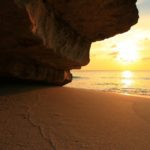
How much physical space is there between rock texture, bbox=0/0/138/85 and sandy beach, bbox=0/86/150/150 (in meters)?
1.33

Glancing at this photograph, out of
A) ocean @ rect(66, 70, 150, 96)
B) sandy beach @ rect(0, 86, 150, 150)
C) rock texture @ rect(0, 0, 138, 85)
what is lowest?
ocean @ rect(66, 70, 150, 96)

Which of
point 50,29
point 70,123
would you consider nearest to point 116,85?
point 50,29

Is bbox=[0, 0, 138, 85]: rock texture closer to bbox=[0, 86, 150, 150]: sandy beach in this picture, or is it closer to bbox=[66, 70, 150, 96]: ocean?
bbox=[0, 86, 150, 150]: sandy beach

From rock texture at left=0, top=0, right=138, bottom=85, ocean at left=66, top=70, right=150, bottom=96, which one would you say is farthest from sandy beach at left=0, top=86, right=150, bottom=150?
ocean at left=66, top=70, right=150, bottom=96

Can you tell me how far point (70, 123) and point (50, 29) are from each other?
2950 mm

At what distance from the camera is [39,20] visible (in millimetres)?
6242

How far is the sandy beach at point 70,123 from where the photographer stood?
13.0ft

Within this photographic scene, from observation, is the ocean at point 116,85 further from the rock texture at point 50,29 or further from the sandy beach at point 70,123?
the sandy beach at point 70,123

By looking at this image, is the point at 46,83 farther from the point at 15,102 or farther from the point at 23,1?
the point at 23,1

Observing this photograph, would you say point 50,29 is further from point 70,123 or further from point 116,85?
point 116,85

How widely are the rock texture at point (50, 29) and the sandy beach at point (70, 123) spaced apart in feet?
4.36

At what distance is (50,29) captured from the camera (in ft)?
23.2

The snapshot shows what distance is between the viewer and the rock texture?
562cm

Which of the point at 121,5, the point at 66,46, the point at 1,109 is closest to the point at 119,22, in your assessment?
the point at 121,5
